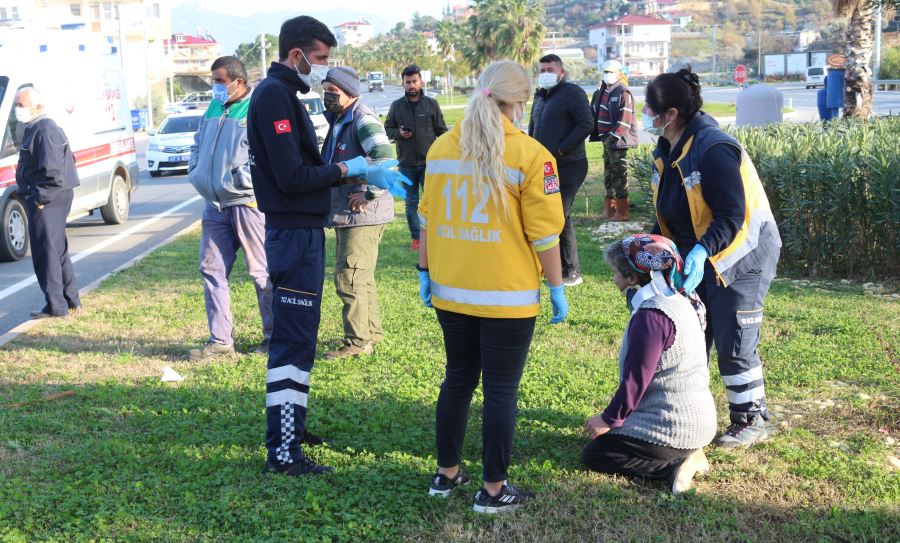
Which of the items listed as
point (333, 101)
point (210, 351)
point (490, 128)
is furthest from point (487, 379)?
point (210, 351)

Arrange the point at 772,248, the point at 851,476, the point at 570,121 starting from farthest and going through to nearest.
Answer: the point at 570,121 < the point at 772,248 < the point at 851,476

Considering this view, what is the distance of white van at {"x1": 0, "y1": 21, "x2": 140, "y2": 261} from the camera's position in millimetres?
11664

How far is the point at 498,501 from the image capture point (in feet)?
13.7

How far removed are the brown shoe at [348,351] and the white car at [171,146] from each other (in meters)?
17.4

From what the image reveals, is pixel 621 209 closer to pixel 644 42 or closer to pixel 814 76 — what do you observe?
pixel 814 76

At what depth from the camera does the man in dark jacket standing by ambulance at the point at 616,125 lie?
11945 millimetres

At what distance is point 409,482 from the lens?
15.0 ft

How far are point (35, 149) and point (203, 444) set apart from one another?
435cm

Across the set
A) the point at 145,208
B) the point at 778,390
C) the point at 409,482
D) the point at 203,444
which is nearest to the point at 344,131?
the point at 203,444

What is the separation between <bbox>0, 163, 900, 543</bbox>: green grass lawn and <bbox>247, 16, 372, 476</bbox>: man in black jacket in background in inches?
10.0

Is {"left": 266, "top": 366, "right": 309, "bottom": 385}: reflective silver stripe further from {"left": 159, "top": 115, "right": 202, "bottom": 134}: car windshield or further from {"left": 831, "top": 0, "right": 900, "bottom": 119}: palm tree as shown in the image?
{"left": 159, "top": 115, "right": 202, "bottom": 134}: car windshield

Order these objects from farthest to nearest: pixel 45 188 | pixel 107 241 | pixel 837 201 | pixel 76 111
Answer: pixel 107 241 → pixel 76 111 → pixel 837 201 → pixel 45 188

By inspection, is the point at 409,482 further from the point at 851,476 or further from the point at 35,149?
the point at 35,149

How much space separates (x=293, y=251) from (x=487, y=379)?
1.24 m
